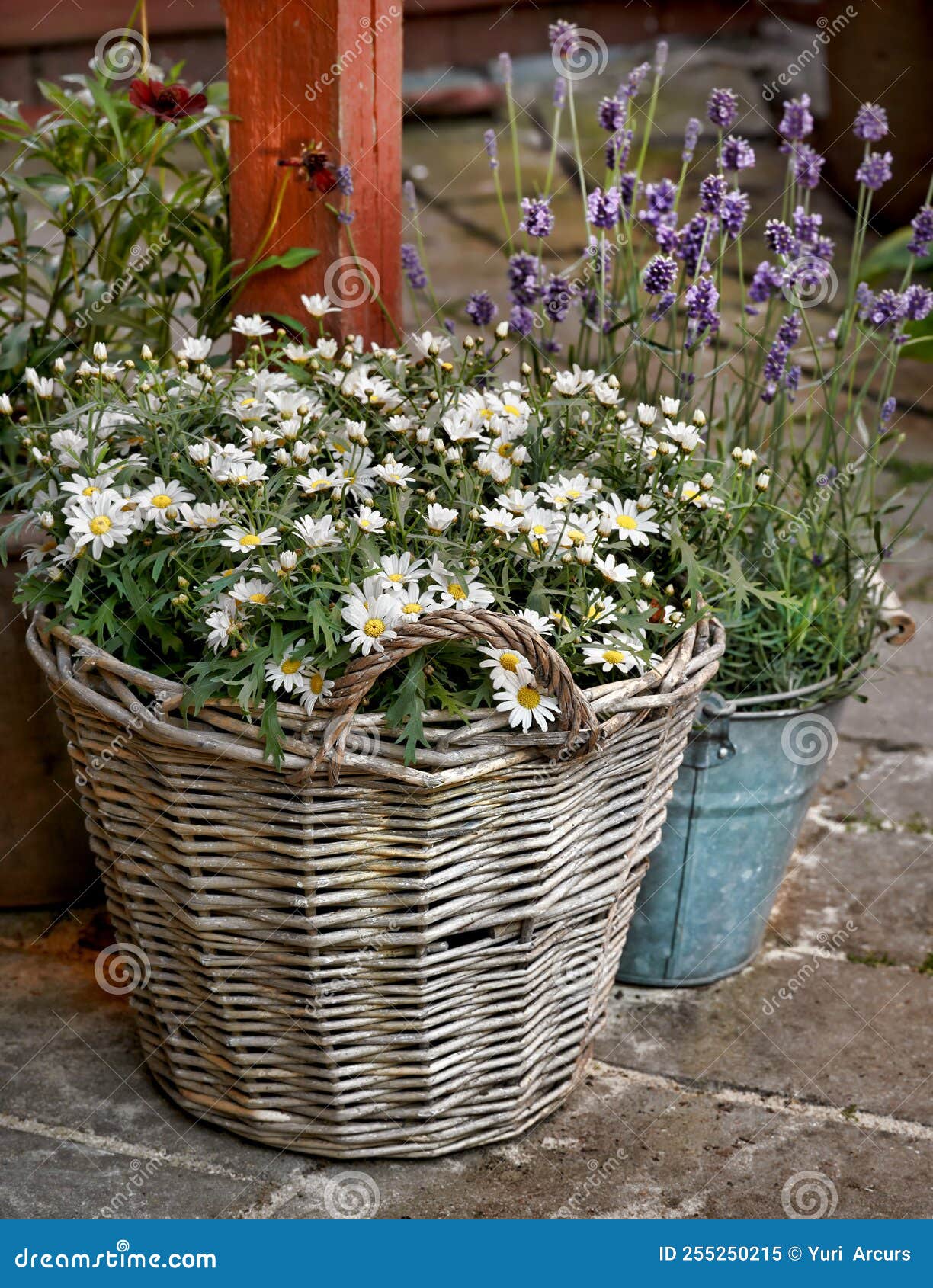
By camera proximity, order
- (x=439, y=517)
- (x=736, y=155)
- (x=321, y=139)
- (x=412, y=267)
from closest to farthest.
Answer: (x=439, y=517) < (x=736, y=155) < (x=321, y=139) < (x=412, y=267)

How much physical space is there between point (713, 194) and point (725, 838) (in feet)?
3.06

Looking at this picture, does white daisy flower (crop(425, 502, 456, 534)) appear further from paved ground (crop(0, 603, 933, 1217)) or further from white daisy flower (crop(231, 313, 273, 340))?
paved ground (crop(0, 603, 933, 1217))

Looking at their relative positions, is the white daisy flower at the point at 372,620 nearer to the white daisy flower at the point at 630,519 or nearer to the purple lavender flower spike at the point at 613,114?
the white daisy flower at the point at 630,519

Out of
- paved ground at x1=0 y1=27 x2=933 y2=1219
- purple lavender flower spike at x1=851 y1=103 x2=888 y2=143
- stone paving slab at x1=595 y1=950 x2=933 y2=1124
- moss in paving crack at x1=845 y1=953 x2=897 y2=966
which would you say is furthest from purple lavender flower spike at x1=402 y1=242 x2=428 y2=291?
moss in paving crack at x1=845 y1=953 x2=897 y2=966

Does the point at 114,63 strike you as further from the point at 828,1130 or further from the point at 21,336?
the point at 828,1130

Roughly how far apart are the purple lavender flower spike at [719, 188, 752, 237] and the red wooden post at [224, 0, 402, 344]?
20.1 inches

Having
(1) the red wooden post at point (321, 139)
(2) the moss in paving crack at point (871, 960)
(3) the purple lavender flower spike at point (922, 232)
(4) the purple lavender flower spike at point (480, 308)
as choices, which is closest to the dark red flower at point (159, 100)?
(1) the red wooden post at point (321, 139)

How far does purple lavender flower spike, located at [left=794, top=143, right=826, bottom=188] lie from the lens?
6.77 ft

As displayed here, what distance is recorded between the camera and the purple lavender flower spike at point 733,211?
79.9 inches

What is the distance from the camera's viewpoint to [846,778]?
112 inches

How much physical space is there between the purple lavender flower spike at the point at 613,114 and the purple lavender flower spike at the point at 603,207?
0.32 ft

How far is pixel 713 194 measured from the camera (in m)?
1.99

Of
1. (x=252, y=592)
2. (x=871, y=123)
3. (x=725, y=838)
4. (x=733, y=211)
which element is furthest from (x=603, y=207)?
(x=725, y=838)

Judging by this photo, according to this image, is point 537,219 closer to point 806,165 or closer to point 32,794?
point 806,165
